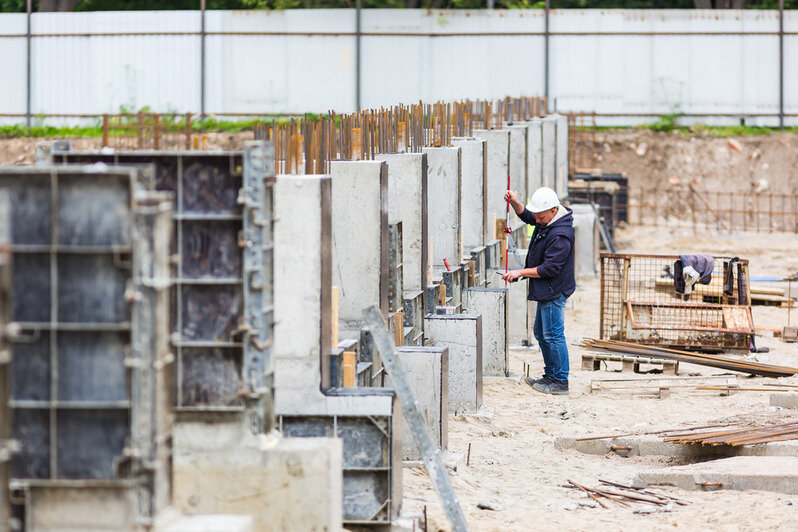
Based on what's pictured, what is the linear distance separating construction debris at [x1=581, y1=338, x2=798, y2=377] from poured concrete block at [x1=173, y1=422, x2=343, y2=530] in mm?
7015

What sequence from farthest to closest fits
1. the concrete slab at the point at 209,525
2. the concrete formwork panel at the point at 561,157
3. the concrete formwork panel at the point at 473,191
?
the concrete formwork panel at the point at 561,157 → the concrete formwork panel at the point at 473,191 → the concrete slab at the point at 209,525

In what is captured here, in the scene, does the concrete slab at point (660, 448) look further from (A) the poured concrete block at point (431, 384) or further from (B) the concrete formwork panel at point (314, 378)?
(B) the concrete formwork panel at point (314, 378)

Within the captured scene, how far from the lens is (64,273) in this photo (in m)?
4.85

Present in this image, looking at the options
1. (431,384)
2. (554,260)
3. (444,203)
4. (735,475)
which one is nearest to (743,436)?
(735,475)

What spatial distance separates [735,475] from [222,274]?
3.92 m

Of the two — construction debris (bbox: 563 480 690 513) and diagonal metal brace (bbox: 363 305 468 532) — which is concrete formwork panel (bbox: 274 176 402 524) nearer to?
diagonal metal brace (bbox: 363 305 468 532)

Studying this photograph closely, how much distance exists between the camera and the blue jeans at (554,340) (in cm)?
1180

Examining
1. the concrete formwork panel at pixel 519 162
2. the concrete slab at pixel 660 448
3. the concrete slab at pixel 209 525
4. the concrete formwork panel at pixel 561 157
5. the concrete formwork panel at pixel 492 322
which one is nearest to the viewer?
the concrete slab at pixel 209 525

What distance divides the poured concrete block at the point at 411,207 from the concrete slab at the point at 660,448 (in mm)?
2015

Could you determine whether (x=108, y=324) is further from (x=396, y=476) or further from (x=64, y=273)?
(x=396, y=476)

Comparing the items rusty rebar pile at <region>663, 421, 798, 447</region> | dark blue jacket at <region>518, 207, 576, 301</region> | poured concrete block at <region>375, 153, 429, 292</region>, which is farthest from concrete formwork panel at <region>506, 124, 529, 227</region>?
rusty rebar pile at <region>663, 421, 798, 447</region>

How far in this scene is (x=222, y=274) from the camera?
20.3 ft

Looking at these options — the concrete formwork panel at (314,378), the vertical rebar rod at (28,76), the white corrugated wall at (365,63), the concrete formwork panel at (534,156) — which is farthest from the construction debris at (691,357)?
the vertical rebar rod at (28,76)

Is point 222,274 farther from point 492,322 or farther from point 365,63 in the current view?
point 365,63
